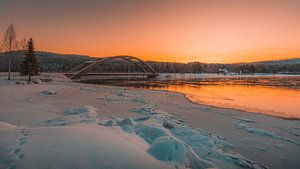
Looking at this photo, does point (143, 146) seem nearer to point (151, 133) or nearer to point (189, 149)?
point (151, 133)

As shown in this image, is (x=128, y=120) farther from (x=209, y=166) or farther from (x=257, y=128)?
(x=257, y=128)

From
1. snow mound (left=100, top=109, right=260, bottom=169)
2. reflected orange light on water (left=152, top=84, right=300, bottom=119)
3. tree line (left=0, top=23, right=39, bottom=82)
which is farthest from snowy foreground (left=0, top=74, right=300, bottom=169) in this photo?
tree line (left=0, top=23, right=39, bottom=82)

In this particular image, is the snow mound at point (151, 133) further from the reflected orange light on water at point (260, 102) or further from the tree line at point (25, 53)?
the tree line at point (25, 53)

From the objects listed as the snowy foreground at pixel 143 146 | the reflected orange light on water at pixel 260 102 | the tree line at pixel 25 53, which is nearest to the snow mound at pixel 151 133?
the snowy foreground at pixel 143 146

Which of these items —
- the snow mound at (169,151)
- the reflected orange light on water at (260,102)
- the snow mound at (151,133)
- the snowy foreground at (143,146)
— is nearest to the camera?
the snowy foreground at (143,146)

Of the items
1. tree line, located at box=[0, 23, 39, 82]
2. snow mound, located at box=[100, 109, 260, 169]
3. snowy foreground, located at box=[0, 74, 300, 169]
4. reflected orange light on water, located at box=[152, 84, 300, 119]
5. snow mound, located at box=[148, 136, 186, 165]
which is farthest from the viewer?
tree line, located at box=[0, 23, 39, 82]

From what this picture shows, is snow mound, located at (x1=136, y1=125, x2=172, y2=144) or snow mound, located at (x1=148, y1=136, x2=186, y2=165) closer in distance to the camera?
snow mound, located at (x1=148, y1=136, x2=186, y2=165)

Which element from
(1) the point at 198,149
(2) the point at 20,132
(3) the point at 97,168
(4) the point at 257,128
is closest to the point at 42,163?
(3) the point at 97,168

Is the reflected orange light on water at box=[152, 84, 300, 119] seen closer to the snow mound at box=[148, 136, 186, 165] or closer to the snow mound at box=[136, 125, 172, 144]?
the snow mound at box=[136, 125, 172, 144]

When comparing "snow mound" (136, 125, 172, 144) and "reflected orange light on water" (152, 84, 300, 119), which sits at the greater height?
"snow mound" (136, 125, 172, 144)

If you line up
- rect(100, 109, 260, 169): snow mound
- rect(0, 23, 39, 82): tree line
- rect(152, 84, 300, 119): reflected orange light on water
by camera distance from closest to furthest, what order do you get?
rect(100, 109, 260, 169): snow mound
rect(152, 84, 300, 119): reflected orange light on water
rect(0, 23, 39, 82): tree line

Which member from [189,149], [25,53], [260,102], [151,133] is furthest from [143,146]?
[25,53]

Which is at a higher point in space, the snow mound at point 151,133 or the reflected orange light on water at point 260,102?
the snow mound at point 151,133

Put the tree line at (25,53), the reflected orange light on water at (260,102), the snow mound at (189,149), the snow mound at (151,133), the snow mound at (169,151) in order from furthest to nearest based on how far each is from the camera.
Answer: the tree line at (25,53) → the reflected orange light on water at (260,102) → the snow mound at (151,133) → the snow mound at (189,149) → the snow mound at (169,151)
